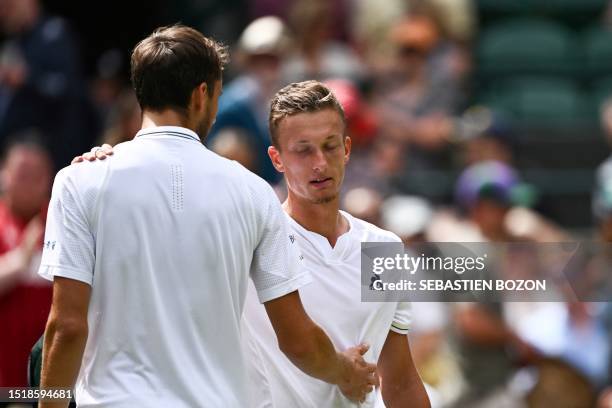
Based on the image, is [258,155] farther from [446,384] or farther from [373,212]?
[446,384]

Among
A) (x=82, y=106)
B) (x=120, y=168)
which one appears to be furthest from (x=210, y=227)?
(x=82, y=106)

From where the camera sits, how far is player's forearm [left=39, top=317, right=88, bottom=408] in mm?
3598

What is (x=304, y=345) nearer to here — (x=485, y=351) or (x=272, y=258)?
(x=272, y=258)

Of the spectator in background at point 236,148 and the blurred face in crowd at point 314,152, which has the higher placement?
the blurred face in crowd at point 314,152

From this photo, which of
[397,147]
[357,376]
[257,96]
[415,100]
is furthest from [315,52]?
[357,376]

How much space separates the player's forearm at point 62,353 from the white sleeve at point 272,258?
57 centimetres

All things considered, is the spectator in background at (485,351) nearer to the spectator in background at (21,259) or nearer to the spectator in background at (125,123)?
the spectator in background at (21,259)

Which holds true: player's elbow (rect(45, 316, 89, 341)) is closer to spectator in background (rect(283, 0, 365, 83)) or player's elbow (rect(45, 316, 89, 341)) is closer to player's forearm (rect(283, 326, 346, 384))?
player's forearm (rect(283, 326, 346, 384))

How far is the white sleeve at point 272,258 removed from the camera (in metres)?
3.84

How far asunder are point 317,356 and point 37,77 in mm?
5636

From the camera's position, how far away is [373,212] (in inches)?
286

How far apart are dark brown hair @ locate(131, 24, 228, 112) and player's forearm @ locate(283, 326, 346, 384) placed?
Result: 0.80 metres

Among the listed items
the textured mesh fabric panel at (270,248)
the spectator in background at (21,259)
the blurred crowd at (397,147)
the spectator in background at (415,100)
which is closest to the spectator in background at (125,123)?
the blurred crowd at (397,147)

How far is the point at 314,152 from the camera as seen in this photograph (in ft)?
14.1
